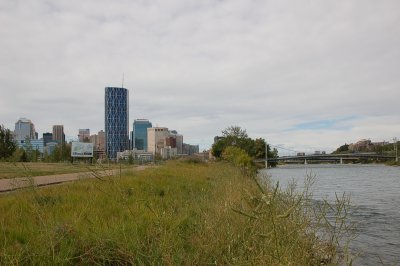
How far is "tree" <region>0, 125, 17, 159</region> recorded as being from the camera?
4453 centimetres

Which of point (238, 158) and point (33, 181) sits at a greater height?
point (33, 181)

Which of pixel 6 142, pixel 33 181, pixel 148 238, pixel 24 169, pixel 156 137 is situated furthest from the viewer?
pixel 156 137

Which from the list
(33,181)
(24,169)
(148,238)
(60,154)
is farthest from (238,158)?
(148,238)

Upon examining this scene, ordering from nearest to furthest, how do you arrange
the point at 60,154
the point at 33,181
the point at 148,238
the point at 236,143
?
the point at 148,238 < the point at 33,181 < the point at 60,154 < the point at 236,143

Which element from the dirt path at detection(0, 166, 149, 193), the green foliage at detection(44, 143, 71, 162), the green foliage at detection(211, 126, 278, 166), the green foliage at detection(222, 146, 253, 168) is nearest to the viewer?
the dirt path at detection(0, 166, 149, 193)

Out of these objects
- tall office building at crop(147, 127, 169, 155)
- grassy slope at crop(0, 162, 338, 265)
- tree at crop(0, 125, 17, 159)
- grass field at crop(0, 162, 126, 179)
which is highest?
tall office building at crop(147, 127, 169, 155)

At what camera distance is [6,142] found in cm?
4700

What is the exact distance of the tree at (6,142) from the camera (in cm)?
4453

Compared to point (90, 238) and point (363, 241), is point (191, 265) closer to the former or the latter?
point (90, 238)

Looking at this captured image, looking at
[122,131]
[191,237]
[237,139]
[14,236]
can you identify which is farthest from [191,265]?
[237,139]

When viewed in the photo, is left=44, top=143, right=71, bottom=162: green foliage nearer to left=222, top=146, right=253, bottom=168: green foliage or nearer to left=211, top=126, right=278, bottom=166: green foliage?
left=222, top=146, right=253, bottom=168: green foliage

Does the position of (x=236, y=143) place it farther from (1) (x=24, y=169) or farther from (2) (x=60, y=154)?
(1) (x=24, y=169)

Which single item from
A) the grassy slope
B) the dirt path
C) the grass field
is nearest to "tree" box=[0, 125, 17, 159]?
the grass field

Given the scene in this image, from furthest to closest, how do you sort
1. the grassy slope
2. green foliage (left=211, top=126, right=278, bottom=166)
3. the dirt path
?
green foliage (left=211, top=126, right=278, bottom=166) → the dirt path → the grassy slope
